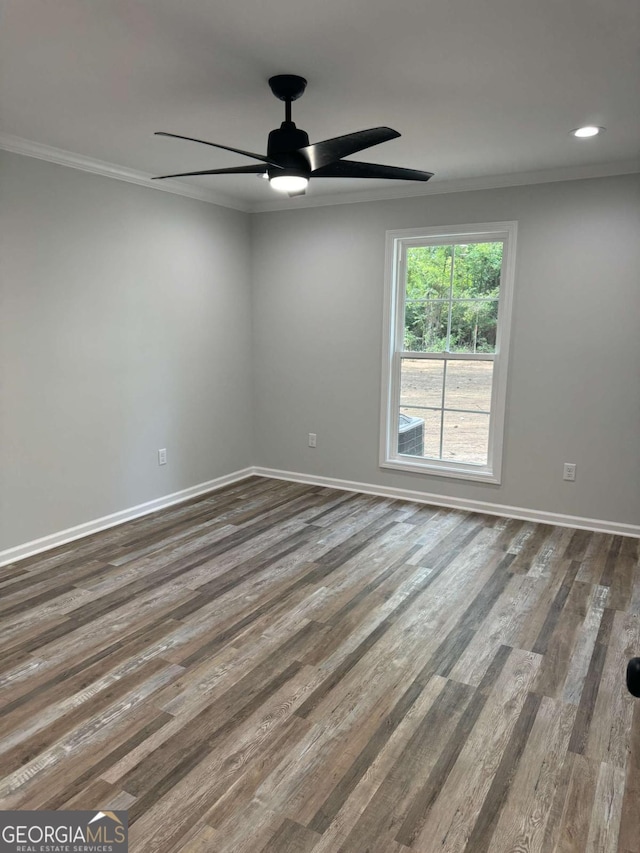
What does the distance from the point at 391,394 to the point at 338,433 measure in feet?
2.03

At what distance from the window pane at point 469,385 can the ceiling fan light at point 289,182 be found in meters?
2.51

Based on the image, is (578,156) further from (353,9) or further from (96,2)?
(96,2)

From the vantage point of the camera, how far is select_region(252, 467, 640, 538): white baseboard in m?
4.19

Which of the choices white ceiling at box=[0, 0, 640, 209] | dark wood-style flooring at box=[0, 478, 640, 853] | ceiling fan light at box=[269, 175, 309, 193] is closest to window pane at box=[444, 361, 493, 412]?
dark wood-style flooring at box=[0, 478, 640, 853]

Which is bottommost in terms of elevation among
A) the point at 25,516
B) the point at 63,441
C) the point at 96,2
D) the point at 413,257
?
the point at 25,516

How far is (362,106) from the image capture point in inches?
110

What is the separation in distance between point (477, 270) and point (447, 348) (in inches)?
25.2

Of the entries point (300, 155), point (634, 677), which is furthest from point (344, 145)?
point (634, 677)

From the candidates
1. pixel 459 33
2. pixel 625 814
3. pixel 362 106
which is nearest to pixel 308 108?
pixel 362 106

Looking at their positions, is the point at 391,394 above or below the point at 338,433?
above

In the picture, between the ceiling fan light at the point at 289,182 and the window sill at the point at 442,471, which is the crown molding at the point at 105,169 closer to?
the ceiling fan light at the point at 289,182

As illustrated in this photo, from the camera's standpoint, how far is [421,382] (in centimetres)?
485

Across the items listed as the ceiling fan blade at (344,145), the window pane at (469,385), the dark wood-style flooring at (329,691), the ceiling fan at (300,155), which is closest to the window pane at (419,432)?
the window pane at (469,385)

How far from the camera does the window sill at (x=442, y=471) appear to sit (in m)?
4.60
